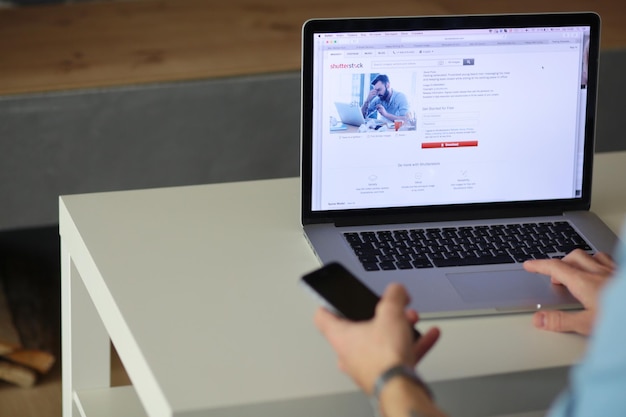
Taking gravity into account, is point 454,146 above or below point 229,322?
above

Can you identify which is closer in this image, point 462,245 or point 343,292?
point 343,292

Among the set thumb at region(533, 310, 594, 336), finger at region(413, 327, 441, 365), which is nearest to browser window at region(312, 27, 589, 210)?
thumb at region(533, 310, 594, 336)

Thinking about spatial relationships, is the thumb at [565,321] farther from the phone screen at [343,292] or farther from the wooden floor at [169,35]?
the wooden floor at [169,35]

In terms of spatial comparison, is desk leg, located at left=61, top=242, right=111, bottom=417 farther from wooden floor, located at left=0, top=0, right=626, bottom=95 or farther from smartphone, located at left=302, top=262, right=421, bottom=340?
wooden floor, located at left=0, top=0, right=626, bottom=95

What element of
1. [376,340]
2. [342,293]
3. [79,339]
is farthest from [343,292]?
[79,339]

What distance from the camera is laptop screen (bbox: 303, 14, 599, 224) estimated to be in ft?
4.42

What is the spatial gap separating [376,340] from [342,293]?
117mm

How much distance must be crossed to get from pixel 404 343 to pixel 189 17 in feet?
6.38

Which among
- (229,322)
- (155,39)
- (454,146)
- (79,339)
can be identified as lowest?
(79,339)

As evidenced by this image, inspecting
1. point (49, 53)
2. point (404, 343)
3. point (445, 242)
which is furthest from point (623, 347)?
point (49, 53)

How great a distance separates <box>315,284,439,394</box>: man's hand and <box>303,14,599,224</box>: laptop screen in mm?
438

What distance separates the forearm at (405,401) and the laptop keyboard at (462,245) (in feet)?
1.35

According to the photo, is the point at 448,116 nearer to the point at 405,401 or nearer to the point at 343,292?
the point at 343,292

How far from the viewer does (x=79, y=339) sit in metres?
1.54
